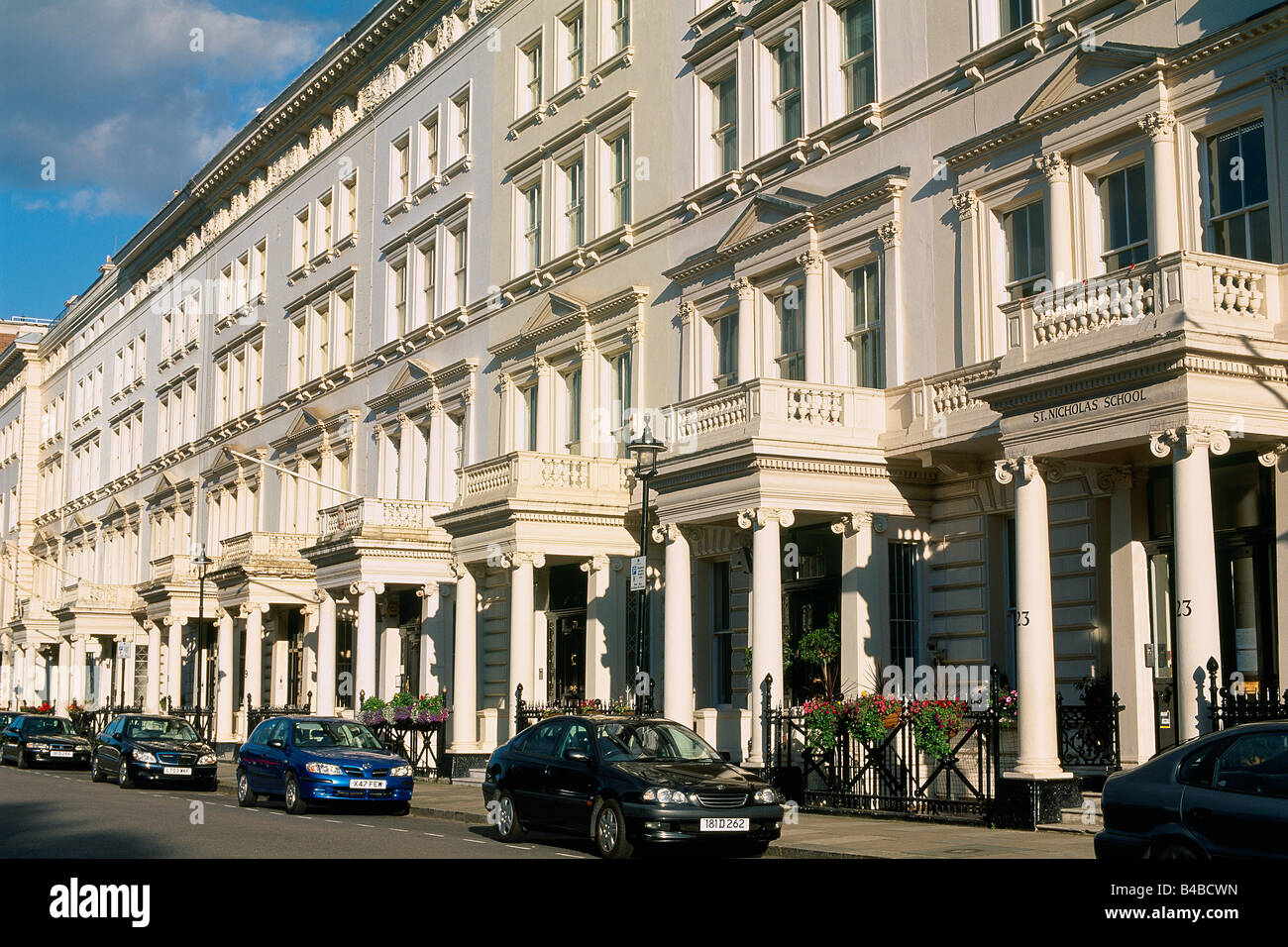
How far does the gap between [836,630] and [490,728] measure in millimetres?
9853

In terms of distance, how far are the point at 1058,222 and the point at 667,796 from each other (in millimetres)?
10120

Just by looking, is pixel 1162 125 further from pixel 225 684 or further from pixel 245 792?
pixel 225 684

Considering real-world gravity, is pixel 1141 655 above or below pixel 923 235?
below

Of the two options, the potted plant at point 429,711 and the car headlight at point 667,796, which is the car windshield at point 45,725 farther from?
the car headlight at point 667,796

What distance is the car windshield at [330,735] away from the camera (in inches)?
989

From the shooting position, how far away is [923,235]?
23656 mm

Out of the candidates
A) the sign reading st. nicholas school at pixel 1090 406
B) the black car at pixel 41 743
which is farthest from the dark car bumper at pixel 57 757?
the sign reading st. nicholas school at pixel 1090 406

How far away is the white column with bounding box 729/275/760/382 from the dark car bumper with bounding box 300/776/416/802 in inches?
363

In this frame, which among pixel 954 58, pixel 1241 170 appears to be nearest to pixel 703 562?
pixel 954 58

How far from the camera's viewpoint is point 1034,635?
59.3ft

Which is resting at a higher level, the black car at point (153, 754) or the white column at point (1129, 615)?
the white column at point (1129, 615)

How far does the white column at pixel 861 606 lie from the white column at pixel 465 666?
32.6 feet

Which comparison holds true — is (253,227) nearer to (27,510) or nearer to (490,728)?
(490,728)

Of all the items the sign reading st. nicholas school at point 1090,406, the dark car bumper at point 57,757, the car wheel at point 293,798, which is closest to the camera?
the sign reading st. nicholas school at point 1090,406
